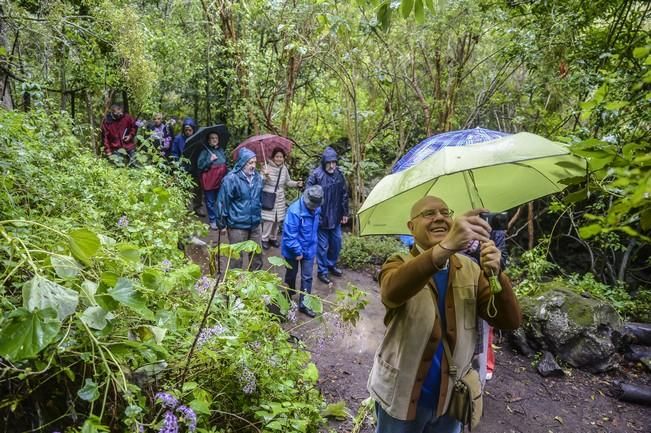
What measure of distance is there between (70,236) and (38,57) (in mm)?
6647

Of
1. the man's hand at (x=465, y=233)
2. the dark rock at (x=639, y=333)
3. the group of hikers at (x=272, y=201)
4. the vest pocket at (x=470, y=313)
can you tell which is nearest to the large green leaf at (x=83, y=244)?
the man's hand at (x=465, y=233)

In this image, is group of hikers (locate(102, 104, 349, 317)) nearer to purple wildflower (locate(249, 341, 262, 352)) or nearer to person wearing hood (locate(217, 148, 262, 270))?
person wearing hood (locate(217, 148, 262, 270))

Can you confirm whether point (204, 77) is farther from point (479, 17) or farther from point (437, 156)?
point (437, 156)

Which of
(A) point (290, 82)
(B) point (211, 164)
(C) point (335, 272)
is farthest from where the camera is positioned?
(A) point (290, 82)

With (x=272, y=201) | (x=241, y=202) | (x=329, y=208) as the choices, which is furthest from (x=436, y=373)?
(x=272, y=201)

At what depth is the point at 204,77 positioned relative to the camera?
1032 cm

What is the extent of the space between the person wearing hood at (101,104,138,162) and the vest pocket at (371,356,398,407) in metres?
7.28

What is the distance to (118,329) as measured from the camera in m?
1.90

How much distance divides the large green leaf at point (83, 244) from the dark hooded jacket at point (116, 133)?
7.13 meters

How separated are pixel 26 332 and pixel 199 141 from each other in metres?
7.16

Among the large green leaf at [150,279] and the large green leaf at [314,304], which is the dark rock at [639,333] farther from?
the large green leaf at [150,279]

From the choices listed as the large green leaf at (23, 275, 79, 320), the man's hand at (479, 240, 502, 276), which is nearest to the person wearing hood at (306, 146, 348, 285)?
the man's hand at (479, 240, 502, 276)

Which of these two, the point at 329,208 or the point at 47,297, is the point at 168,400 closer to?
the point at 47,297

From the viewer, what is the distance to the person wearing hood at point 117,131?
798cm
